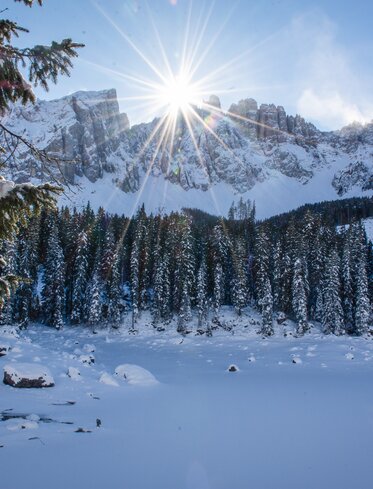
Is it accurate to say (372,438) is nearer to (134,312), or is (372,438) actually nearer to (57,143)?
→ (134,312)

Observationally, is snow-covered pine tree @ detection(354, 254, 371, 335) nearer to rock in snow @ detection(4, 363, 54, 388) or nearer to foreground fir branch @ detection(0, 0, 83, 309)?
rock in snow @ detection(4, 363, 54, 388)

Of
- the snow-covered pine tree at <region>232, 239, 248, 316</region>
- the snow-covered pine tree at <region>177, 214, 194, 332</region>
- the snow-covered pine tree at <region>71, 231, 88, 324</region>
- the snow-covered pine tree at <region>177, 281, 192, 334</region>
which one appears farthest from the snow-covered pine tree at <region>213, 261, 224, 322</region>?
the snow-covered pine tree at <region>71, 231, 88, 324</region>

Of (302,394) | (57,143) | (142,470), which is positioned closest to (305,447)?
(142,470)

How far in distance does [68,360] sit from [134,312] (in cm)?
2865

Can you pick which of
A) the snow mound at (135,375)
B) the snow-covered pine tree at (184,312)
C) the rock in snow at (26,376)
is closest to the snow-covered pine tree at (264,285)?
the snow-covered pine tree at (184,312)

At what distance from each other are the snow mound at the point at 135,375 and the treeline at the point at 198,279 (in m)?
25.3

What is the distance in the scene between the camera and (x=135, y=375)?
2175cm

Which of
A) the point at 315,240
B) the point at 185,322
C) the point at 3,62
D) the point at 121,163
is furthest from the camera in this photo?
the point at 121,163

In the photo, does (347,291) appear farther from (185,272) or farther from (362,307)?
(185,272)

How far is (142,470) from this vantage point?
8172 mm

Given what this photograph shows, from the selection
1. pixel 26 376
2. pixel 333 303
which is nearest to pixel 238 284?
pixel 333 303

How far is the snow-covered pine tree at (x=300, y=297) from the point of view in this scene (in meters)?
47.6

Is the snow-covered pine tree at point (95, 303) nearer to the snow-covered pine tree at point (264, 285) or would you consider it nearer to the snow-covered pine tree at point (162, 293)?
the snow-covered pine tree at point (162, 293)

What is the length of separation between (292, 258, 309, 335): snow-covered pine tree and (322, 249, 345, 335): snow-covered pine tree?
279 cm
